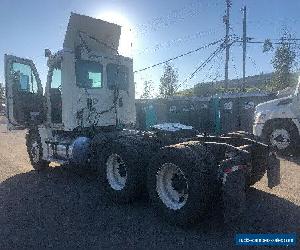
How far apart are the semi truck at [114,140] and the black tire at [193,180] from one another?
1cm

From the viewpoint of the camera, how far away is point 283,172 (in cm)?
874

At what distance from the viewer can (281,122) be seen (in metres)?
11.4

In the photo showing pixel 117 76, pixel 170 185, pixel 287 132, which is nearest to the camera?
pixel 170 185

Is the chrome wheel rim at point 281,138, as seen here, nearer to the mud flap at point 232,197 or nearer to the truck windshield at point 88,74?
the truck windshield at point 88,74

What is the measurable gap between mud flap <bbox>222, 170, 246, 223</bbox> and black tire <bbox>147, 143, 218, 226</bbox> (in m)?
0.33

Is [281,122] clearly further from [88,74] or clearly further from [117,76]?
[88,74]

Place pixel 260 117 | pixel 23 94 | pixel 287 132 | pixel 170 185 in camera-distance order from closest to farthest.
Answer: pixel 170 185, pixel 23 94, pixel 287 132, pixel 260 117

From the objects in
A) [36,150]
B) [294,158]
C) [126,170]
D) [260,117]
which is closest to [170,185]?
[126,170]

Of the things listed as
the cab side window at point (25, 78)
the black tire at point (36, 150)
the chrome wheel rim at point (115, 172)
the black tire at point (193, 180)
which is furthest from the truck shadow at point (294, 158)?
the cab side window at point (25, 78)

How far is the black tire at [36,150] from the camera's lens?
9.37 meters

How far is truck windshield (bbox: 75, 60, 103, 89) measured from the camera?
820cm

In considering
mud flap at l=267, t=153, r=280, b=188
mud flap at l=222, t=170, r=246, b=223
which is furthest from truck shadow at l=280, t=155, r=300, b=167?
mud flap at l=222, t=170, r=246, b=223

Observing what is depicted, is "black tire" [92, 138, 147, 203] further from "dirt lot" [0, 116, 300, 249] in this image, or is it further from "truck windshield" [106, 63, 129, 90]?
"truck windshield" [106, 63, 129, 90]

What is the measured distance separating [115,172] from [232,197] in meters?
2.88
